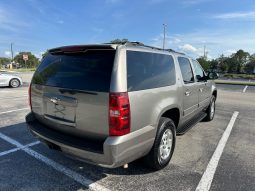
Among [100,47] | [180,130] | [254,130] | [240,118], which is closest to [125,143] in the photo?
[100,47]

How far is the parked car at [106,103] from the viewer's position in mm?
2652

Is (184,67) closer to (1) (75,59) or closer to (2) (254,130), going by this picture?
(1) (75,59)

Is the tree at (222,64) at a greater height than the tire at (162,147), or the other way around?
the tree at (222,64)

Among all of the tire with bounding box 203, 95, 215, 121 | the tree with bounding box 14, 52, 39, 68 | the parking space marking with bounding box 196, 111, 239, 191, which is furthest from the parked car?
the tree with bounding box 14, 52, 39, 68

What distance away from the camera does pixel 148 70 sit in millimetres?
3242

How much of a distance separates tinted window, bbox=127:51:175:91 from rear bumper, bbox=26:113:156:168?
0.61 meters

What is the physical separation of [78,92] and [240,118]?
6187 mm

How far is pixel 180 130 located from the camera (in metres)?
4.36

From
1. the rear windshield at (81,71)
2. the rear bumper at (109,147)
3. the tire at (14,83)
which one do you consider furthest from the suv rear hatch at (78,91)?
the tire at (14,83)

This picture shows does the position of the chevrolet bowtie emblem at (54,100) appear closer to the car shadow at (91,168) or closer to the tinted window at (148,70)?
the car shadow at (91,168)

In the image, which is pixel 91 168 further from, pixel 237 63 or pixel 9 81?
pixel 237 63

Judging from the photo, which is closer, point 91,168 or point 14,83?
point 91,168

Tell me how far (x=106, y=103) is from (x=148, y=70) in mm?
933

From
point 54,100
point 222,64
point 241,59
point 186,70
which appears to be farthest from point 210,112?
point 241,59
